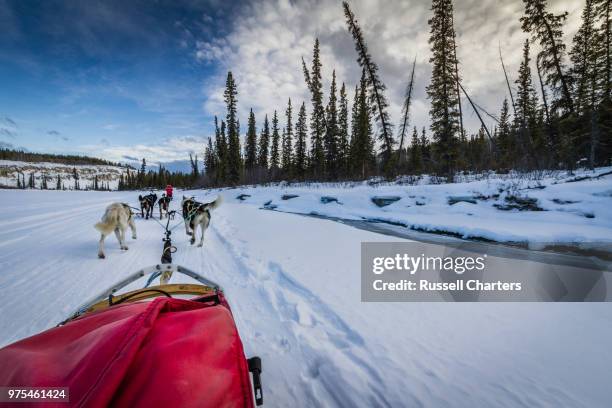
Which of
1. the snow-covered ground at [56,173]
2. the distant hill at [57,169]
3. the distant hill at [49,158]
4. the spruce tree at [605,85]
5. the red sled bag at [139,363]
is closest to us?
the red sled bag at [139,363]

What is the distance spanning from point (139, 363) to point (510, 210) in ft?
37.0

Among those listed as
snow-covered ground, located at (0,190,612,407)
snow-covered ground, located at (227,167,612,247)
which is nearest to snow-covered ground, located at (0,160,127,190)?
snow-covered ground, located at (227,167,612,247)

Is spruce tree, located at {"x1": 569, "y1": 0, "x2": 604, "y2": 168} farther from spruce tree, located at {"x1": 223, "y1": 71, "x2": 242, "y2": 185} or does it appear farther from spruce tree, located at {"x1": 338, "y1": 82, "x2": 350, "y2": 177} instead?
spruce tree, located at {"x1": 223, "y1": 71, "x2": 242, "y2": 185}

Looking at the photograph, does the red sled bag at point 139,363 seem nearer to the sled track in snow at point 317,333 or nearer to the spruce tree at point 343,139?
the sled track in snow at point 317,333

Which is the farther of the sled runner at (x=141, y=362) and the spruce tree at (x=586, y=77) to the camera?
the spruce tree at (x=586, y=77)

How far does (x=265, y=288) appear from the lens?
12.6 feet

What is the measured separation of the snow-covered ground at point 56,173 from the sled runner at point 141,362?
146 meters

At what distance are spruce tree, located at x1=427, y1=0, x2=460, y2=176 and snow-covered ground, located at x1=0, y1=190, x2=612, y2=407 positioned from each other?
1613 centimetres

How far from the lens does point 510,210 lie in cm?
893

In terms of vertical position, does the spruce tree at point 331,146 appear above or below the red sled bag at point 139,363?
above

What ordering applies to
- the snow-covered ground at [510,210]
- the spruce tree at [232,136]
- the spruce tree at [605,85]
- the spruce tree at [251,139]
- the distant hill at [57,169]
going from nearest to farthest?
the snow-covered ground at [510,210]
the spruce tree at [605,85]
the spruce tree at [232,136]
the spruce tree at [251,139]
the distant hill at [57,169]

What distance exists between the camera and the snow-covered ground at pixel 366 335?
1.89 metres

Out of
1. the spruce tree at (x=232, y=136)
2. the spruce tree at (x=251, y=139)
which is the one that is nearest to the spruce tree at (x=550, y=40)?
the spruce tree at (x=232, y=136)

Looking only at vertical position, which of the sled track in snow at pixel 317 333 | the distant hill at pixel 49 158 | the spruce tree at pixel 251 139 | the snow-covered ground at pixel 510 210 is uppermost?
the distant hill at pixel 49 158
